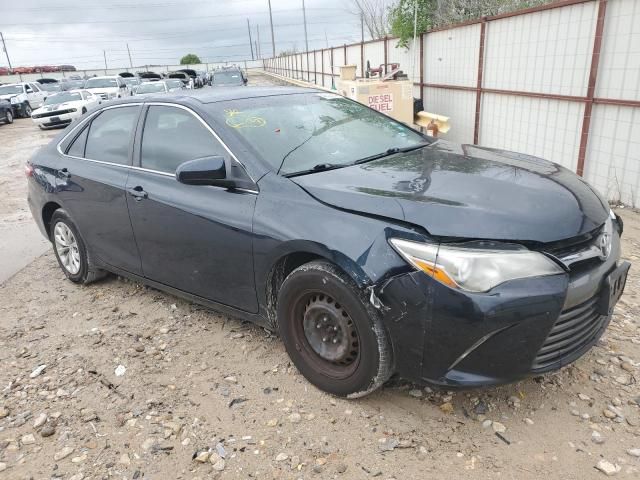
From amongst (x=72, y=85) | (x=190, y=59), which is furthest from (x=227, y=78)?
(x=190, y=59)

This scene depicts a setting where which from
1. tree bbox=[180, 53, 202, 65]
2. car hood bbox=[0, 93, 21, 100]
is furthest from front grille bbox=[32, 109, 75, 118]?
tree bbox=[180, 53, 202, 65]

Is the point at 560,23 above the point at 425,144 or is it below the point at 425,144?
above

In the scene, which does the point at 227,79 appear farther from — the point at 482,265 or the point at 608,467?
the point at 608,467

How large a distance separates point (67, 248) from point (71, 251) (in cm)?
7

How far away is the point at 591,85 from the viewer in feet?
20.9

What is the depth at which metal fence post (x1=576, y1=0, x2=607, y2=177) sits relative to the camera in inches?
241

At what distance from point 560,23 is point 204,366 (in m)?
6.47

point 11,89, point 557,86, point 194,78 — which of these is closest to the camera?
Answer: point 557,86

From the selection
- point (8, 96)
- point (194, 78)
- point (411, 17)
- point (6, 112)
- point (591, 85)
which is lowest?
point (6, 112)

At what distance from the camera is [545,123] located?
292 inches

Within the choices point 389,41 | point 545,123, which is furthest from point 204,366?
point 389,41

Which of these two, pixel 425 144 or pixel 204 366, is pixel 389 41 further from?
pixel 204 366

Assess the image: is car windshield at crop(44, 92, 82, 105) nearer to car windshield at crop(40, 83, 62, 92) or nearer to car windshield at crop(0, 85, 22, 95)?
car windshield at crop(0, 85, 22, 95)

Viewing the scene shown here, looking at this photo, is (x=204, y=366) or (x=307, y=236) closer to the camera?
(x=307, y=236)
